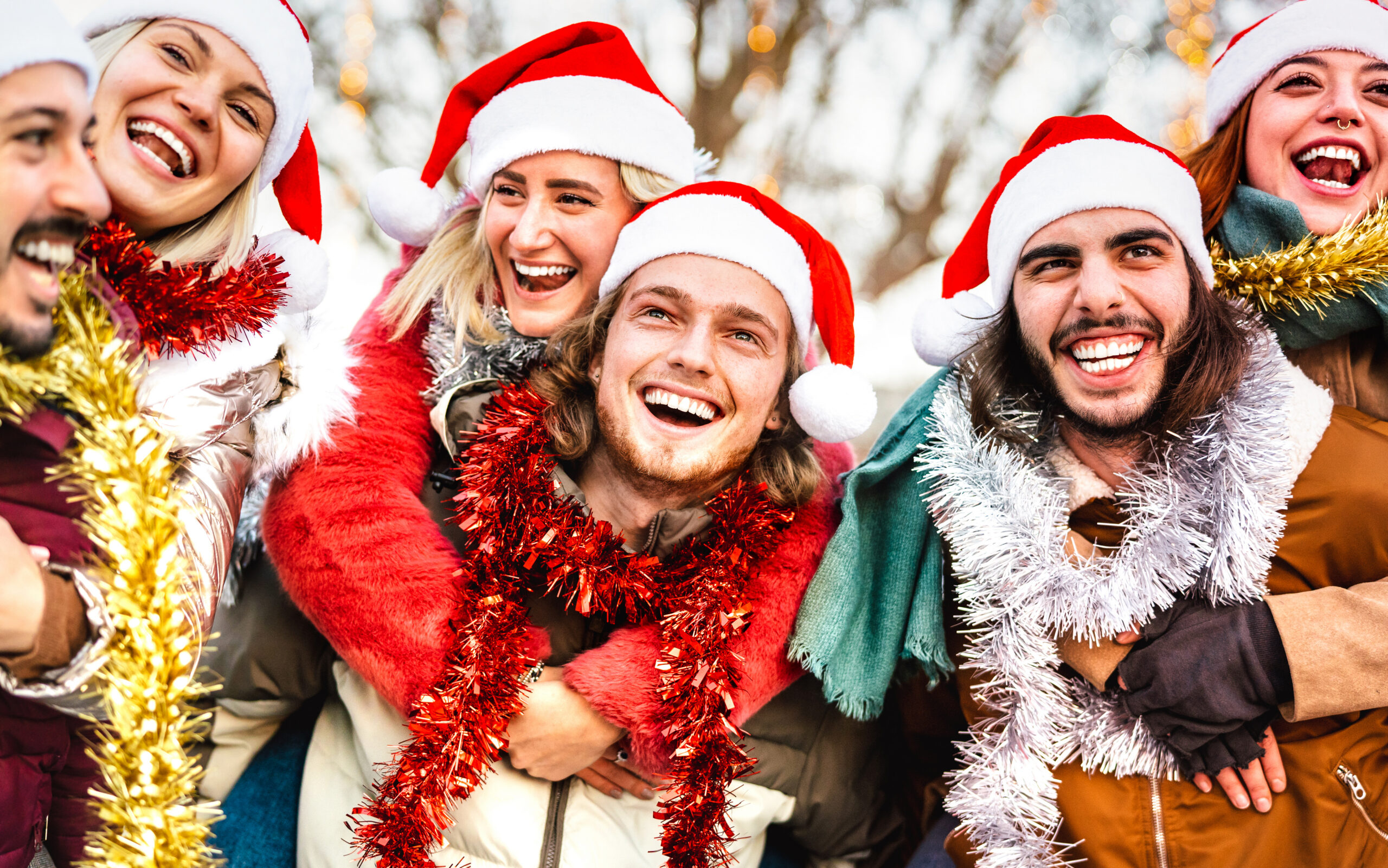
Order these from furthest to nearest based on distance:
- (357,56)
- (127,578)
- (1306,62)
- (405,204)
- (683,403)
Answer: (357,56)
(405,204)
(1306,62)
(683,403)
(127,578)

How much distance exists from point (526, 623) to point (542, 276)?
3.58 feet

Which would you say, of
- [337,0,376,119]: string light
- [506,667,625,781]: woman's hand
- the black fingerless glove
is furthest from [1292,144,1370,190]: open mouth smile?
[337,0,376,119]: string light

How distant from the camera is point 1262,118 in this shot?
2629 millimetres

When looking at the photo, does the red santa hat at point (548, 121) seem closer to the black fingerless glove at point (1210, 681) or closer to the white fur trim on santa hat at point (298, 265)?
the white fur trim on santa hat at point (298, 265)

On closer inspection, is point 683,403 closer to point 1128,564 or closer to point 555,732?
point 555,732

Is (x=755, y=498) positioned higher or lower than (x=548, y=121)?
lower

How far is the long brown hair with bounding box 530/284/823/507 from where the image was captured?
8.54 feet

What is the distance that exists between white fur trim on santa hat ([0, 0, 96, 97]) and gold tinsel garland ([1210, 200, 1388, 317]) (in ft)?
8.27

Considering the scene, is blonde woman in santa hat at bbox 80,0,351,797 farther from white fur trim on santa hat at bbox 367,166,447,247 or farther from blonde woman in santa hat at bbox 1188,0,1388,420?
blonde woman in santa hat at bbox 1188,0,1388,420

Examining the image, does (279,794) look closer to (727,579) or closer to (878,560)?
(727,579)

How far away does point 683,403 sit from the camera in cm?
247

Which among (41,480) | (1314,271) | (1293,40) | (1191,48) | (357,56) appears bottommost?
(41,480)

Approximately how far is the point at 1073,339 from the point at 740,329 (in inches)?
32.8

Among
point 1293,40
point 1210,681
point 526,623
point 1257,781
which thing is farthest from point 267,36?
point 1257,781
